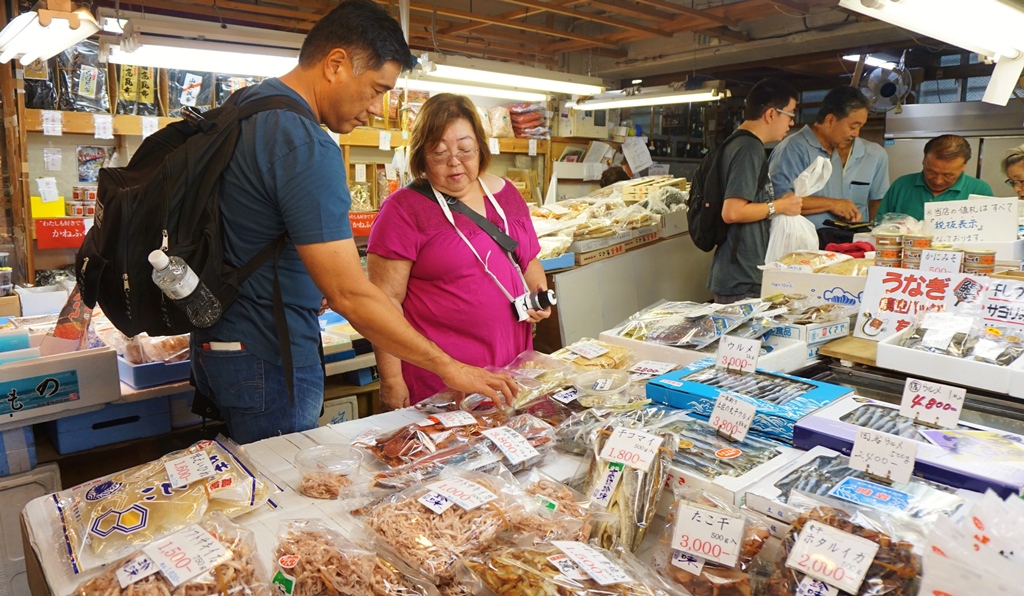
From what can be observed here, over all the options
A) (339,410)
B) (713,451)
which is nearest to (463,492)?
(713,451)

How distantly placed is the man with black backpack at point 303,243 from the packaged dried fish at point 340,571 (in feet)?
2.19

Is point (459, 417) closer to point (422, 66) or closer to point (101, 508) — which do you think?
point (101, 508)

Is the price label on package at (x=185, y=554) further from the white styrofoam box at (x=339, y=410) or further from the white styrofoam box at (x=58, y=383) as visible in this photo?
the white styrofoam box at (x=339, y=410)

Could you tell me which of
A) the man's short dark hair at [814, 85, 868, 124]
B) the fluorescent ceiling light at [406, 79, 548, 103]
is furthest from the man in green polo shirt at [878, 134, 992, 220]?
the fluorescent ceiling light at [406, 79, 548, 103]

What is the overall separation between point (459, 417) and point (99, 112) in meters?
4.08

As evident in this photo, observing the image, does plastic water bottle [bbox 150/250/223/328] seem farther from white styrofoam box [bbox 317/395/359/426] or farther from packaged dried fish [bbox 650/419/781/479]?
white styrofoam box [bbox 317/395/359/426]

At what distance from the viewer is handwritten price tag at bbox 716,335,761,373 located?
70.9 inches

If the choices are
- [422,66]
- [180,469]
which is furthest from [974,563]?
[422,66]

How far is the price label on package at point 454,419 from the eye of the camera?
159cm

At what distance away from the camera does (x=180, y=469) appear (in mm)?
1318

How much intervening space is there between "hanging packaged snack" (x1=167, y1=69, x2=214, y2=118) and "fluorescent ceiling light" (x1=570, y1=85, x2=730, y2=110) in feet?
10.5

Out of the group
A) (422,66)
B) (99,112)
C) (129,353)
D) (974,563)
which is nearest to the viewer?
(974,563)

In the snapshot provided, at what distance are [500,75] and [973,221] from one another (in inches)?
98.7

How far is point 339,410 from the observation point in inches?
124
